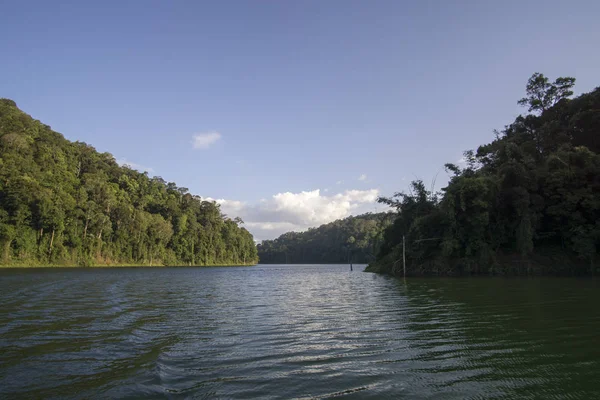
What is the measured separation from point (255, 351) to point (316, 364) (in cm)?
170

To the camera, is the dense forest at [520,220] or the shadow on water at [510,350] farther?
the dense forest at [520,220]

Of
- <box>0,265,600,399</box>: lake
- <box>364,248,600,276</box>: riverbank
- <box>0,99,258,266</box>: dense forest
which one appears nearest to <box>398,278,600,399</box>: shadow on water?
<box>0,265,600,399</box>: lake

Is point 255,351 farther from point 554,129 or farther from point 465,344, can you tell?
point 554,129

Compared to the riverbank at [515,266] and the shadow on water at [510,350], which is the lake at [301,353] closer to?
the shadow on water at [510,350]

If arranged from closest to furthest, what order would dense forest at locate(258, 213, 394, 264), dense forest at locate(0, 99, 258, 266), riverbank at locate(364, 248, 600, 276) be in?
1. riverbank at locate(364, 248, 600, 276)
2. dense forest at locate(0, 99, 258, 266)
3. dense forest at locate(258, 213, 394, 264)

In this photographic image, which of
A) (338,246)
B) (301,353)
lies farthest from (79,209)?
(338,246)

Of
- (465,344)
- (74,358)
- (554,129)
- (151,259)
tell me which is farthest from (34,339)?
(151,259)

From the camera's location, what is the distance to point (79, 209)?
224ft

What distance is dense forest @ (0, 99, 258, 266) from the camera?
57.8 m

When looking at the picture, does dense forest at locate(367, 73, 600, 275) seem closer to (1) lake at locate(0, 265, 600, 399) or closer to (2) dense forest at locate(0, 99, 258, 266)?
(1) lake at locate(0, 265, 600, 399)

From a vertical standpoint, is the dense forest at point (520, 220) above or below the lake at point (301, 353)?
above

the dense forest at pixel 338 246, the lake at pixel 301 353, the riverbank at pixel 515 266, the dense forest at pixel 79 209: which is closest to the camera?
the lake at pixel 301 353

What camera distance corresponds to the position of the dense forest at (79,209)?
57812mm

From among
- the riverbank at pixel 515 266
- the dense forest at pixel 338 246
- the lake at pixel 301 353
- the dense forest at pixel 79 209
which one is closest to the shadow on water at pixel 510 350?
the lake at pixel 301 353
